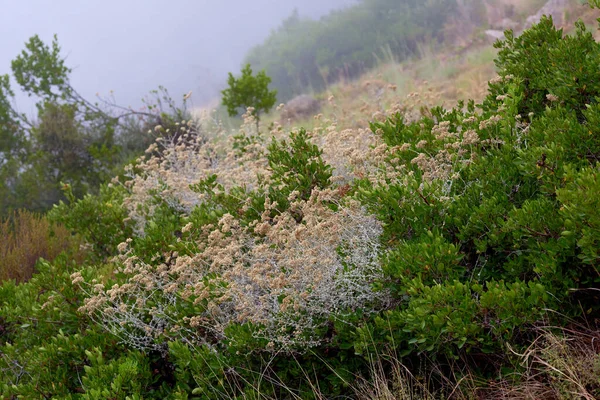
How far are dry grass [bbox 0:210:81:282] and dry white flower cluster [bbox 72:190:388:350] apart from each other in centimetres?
286

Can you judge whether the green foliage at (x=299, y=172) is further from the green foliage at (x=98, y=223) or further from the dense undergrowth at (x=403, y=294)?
the green foliage at (x=98, y=223)

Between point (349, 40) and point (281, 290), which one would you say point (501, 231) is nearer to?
point (281, 290)

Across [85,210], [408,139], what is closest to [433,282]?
[408,139]

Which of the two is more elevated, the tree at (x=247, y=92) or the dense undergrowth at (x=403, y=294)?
the tree at (x=247, y=92)

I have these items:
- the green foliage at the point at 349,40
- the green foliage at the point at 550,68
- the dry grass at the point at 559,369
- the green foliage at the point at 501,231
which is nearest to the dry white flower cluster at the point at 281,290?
the green foliage at the point at 501,231

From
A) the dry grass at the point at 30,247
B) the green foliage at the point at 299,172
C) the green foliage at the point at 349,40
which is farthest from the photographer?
Answer: the green foliage at the point at 349,40

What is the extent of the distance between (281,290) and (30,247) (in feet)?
14.1

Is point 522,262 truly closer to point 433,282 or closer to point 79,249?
point 433,282

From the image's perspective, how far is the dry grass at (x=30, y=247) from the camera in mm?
6172

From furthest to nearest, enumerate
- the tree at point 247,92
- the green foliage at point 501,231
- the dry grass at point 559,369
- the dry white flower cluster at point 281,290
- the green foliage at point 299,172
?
the tree at point 247,92 → the green foliage at point 299,172 → the dry white flower cluster at point 281,290 → the green foliage at point 501,231 → the dry grass at point 559,369

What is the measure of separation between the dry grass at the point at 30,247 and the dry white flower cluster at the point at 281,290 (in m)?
2.86

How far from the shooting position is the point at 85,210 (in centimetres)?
586

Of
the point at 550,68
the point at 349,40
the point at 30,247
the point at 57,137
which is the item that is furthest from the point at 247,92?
the point at 349,40

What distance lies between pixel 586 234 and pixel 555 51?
180cm
